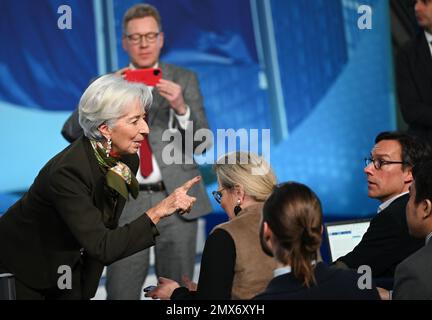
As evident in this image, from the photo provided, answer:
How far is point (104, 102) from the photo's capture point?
10.6 ft

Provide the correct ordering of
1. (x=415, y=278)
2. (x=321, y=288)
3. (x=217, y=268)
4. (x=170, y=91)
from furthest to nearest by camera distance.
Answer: (x=170, y=91) → (x=217, y=268) → (x=415, y=278) → (x=321, y=288)

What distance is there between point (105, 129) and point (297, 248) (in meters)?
0.96

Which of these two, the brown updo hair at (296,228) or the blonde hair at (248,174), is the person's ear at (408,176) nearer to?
the blonde hair at (248,174)

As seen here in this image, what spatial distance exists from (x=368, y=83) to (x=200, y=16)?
1.44 metres

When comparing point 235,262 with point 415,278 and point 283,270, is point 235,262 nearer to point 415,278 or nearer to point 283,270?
point 283,270

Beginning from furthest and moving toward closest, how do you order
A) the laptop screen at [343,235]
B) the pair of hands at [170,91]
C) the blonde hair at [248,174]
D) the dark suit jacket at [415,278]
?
the pair of hands at [170,91] → the laptop screen at [343,235] → the blonde hair at [248,174] → the dark suit jacket at [415,278]

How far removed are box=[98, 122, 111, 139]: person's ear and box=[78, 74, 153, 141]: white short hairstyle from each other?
10 millimetres

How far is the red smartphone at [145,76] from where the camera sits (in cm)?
475

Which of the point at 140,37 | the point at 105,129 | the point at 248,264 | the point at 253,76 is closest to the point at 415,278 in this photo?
the point at 248,264

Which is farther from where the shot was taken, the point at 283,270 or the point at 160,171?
the point at 160,171

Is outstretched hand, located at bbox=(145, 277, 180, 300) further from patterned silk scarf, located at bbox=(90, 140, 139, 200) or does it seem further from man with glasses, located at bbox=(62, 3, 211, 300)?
man with glasses, located at bbox=(62, 3, 211, 300)

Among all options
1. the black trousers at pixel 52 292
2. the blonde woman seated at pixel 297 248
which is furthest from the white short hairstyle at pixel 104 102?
the blonde woman seated at pixel 297 248

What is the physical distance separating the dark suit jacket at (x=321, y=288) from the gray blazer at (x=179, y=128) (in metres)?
2.17
